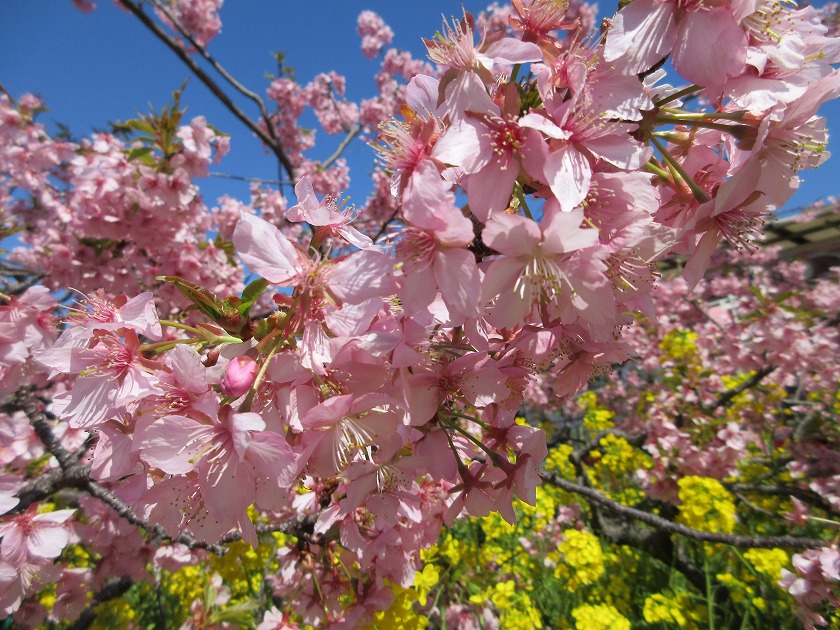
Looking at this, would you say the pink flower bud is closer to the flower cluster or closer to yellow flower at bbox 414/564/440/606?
the flower cluster

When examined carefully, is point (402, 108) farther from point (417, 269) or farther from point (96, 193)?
point (96, 193)

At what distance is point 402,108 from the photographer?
2.84 ft

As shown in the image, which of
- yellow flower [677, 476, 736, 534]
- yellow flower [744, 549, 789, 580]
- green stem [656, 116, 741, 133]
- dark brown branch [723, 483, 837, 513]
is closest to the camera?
green stem [656, 116, 741, 133]

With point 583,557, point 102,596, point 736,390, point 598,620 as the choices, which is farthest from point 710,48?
point 736,390

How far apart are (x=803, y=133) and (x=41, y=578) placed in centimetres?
275

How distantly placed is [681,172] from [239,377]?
911 mm

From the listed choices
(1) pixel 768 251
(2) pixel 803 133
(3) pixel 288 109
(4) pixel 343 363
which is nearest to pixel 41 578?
(4) pixel 343 363

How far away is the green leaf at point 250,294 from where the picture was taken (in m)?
0.83

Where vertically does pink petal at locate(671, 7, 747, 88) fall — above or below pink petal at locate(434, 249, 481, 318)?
above

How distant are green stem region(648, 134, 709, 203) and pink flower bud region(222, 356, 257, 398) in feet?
2.78

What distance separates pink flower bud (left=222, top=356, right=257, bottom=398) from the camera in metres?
0.71

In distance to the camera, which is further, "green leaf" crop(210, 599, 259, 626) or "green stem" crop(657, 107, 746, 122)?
"green leaf" crop(210, 599, 259, 626)

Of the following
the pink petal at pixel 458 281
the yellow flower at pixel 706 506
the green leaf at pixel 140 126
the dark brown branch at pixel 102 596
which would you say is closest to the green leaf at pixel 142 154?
the green leaf at pixel 140 126

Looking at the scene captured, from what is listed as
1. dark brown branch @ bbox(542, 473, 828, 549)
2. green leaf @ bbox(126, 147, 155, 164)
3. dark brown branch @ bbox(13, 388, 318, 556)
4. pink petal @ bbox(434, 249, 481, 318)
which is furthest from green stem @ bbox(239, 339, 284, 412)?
green leaf @ bbox(126, 147, 155, 164)
